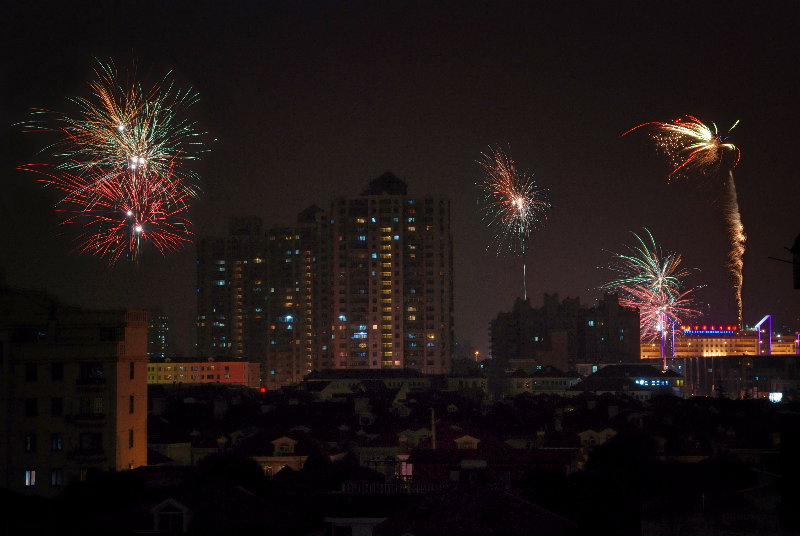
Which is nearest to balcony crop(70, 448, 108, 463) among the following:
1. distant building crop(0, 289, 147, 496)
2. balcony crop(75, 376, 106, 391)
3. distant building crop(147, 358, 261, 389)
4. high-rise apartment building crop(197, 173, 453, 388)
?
distant building crop(0, 289, 147, 496)

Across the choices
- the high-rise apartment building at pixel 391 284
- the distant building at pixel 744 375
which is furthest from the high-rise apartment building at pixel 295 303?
the distant building at pixel 744 375

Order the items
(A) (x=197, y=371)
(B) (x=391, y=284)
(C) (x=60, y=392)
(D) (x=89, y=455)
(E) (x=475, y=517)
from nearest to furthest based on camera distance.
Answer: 1. (E) (x=475, y=517)
2. (D) (x=89, y=455)
3. (C) (x=60, y=392)
4. (B) (x=391, y=284)
5. (A) (x=197, y=371)

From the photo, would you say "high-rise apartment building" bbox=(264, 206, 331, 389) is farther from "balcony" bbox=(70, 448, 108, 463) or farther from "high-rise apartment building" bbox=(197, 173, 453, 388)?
"balcony" bbox=(70, 448, 108, 463)

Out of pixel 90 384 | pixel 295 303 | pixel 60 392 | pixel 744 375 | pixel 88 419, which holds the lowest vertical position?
pixel 88 419

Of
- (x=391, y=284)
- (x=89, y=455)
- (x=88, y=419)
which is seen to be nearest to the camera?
(x=89, y=455)

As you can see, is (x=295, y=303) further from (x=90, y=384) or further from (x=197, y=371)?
(x=90, y=384)

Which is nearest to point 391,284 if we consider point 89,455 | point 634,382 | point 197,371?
point 197,371
